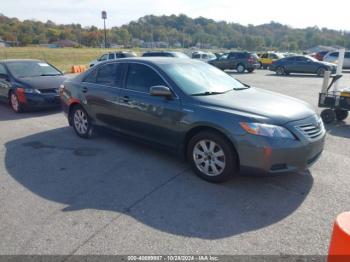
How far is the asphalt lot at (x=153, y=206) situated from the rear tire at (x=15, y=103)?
3.36 meters

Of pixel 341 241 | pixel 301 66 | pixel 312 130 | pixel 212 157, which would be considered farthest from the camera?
pixel 301 66

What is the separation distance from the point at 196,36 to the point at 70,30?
5806 centimetres

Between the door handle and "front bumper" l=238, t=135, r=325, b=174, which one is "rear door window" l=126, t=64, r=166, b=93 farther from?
"front bumper" l=238, t=135, r=325, b=174

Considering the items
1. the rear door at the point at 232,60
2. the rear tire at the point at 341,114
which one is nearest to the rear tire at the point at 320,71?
the rear door at the point at 232,60

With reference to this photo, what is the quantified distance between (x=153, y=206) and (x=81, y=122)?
3115 mm

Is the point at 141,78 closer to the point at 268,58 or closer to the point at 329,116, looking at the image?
the point at 329,116

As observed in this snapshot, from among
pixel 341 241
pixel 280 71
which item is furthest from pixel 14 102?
pixel 280 71

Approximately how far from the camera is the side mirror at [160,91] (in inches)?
159

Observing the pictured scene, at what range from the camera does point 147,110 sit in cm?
441

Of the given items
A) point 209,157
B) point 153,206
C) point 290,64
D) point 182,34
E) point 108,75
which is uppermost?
point 182,34

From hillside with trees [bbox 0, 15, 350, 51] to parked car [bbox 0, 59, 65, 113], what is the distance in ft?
322

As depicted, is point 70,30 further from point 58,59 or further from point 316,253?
point 316,253

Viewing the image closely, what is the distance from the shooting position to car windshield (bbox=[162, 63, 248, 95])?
4179 mm

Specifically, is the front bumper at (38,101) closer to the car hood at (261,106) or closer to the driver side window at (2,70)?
the driver side window at (2,70)
